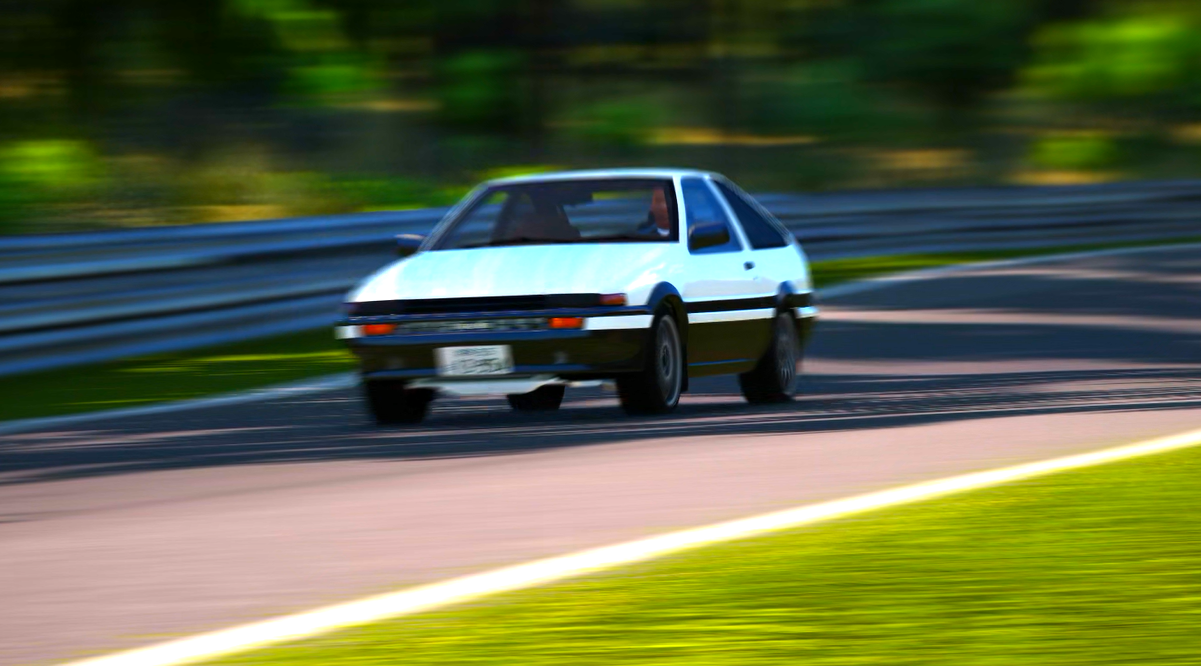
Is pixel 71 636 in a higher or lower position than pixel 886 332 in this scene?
higher

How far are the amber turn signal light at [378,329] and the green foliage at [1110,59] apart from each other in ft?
74.5

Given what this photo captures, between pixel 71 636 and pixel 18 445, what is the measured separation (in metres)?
5.30

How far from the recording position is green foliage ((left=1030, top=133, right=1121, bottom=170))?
113 ft

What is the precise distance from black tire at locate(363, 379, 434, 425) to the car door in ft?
4.62

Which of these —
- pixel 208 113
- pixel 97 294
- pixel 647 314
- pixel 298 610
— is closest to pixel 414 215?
pixel 97 294

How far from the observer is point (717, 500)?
8289 mm

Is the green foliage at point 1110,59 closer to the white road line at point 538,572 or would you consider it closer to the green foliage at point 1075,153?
the green foliage at point 1075,153

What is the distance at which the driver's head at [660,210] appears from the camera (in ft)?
39.6

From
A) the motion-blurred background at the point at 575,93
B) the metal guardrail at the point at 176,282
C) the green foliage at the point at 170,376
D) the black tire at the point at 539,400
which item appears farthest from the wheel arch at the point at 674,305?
the motion-blurred background at the point at 575,93

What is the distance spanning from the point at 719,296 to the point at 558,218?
0.93 metres

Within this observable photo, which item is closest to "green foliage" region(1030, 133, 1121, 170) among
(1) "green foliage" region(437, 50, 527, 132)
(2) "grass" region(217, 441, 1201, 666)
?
(1) "green foliage" region(437, 50, 527, 132)

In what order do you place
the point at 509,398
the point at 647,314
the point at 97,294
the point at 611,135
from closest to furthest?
the point at 647,314 < the point at 509,398 < the point at 97,294 < the point at 611,135

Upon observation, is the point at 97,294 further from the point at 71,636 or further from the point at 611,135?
the point at 611,135

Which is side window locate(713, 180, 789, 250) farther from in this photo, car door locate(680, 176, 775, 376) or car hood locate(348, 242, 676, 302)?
car hood locate(348, 242, 676, 302)
